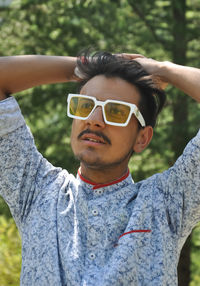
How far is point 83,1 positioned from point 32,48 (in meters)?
0.93

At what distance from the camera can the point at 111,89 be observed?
7.11 ft

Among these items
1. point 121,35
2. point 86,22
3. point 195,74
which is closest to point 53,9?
point 86,22

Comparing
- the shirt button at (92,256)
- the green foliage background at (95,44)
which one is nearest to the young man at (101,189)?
the shirt button at (92,256)

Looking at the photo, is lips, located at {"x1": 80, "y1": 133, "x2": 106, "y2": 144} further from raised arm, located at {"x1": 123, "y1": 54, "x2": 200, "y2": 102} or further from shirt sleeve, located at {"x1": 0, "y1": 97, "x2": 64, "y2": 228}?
raised arm, located at {"x1": 123, "y1": 54, "x2": 200, "y2": 102}

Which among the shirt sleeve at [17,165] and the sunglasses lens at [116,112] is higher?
the sunglasses lens at [116,112]

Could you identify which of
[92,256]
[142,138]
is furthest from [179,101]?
[92,256]

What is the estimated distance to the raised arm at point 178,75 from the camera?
2.19 metres

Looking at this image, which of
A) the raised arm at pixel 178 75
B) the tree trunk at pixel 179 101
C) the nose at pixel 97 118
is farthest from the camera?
the tree trunk at pixel 179 101

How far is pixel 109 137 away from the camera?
6.88 ft

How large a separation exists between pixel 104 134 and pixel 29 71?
1.50 feet

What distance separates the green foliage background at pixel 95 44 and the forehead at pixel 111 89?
281 centimetres

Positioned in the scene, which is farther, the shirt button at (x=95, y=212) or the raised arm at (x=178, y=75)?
the raised arm at (x=178, y=75)

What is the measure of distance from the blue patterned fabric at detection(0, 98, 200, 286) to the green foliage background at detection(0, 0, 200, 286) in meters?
2.86

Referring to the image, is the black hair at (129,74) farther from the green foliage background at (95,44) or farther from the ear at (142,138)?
the green foliage background at (95,44)
